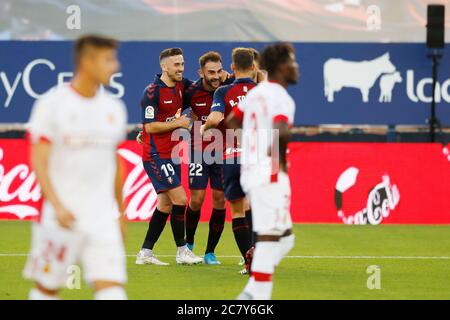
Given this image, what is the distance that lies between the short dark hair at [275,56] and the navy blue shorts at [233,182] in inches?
92.0

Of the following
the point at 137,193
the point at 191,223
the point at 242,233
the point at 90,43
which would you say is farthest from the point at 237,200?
the point at 137,193

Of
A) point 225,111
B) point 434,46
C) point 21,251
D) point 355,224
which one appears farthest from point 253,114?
point 434,46

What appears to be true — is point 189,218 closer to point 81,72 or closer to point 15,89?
point 81,72

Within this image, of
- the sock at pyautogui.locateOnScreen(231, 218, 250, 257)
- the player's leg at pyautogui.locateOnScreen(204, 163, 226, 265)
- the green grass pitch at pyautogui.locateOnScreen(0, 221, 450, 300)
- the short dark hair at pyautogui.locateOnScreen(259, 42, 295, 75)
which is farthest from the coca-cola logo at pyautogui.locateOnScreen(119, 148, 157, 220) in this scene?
the short dark hair at pyautogui.locateOnScreen(259, 42, 295, 75)

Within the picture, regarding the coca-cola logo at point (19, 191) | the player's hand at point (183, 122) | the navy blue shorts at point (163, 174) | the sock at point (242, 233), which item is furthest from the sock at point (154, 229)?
the coca-cola logo at point (19, 191)

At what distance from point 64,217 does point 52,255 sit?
0.32 m

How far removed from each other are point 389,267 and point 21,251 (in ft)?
14.2

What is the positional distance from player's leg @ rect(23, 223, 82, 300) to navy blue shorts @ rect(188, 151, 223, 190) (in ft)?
16.7

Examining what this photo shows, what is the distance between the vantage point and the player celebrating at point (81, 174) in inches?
243

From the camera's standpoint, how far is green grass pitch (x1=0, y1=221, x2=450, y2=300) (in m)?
9.24

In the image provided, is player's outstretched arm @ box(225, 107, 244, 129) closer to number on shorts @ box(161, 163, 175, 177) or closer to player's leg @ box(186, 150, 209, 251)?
number on shorts @ box(161, 163, 175, 177)

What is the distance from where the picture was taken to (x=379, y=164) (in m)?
16.0

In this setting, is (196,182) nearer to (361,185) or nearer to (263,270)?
(263,270)

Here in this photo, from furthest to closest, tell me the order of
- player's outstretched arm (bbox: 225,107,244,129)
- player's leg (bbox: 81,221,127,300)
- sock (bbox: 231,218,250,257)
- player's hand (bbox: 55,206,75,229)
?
1. sock (bbox: 231,218,250,257)
2. player's outstretched arm (bbox: 225,107,244,129)
3. player's leg (bbox: 81,221,127,300)
4. player's hand (bbox: 55,206,75,229)
